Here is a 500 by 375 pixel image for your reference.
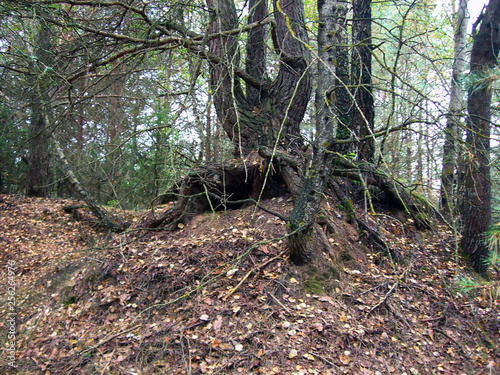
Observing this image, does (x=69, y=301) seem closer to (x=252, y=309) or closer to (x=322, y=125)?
(x=252, y=309)

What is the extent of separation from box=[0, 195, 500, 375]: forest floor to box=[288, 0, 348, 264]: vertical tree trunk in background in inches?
18.1

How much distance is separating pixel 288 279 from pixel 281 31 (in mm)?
3894

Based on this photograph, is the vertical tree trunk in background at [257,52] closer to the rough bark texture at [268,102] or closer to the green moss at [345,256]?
the rough bark texture at [268,102]

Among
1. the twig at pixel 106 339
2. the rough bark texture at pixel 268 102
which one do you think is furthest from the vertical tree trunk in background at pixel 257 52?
the twig at pixel 106 339

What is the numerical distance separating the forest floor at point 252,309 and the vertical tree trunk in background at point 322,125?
1.51 feet

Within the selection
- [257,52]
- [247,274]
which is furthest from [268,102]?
[247,274]

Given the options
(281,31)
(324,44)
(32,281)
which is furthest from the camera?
→ (32,281)

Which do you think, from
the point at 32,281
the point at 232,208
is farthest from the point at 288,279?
the point at 32,281

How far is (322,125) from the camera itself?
130 inches

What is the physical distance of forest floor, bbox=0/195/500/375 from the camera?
10.1 feet

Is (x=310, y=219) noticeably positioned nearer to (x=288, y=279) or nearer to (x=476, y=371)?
(x=288, y=279)

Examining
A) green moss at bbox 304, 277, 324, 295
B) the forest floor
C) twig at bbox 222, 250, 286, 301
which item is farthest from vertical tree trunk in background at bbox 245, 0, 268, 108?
green moss at bbox 304, 277, 324, 295

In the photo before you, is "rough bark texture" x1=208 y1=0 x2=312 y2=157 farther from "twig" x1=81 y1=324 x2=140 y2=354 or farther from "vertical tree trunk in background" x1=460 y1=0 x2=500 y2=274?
"twig" x1=81 y1=324 x2=140 y2=354

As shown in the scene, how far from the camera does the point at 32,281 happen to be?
540 cm
